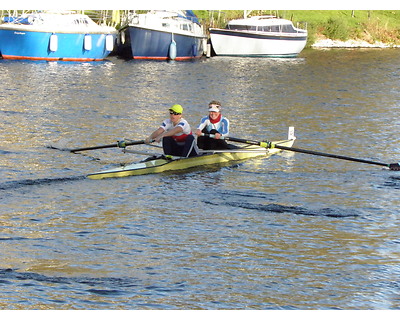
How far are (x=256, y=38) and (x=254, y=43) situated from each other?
0.52 metres

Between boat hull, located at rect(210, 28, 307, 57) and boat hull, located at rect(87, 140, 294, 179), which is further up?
boat hull, located at rect(210, 28, 307, 57)

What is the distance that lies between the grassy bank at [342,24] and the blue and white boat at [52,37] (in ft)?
60.6

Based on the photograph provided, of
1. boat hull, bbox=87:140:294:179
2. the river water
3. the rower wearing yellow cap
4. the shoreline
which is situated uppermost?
the shoreline

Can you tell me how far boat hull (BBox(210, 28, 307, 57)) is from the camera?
62.3m

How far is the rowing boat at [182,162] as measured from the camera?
64.3ft

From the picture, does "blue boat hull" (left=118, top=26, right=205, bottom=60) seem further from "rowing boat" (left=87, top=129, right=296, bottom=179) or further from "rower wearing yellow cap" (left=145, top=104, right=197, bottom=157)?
"rower wearing yellow cap" (left=145, top=104, right=197, bottom=157)

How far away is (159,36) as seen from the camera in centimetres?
5747

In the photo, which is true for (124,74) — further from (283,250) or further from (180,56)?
(283,250)

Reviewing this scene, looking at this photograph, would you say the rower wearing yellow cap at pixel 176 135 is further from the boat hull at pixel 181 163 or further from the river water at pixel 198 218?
the river water at pixel 198 218

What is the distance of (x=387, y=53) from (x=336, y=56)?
6.85m

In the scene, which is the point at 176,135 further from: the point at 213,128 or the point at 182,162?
the point at 213,128

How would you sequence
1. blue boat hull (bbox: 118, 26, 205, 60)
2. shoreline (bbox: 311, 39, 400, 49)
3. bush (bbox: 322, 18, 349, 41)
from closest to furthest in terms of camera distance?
blue boat hull (bbox: 118, 26, 205, 60) < bush (bbox: 322, 18, 349, 41) < shoreline (bbox: 311, 39, 400, 49)

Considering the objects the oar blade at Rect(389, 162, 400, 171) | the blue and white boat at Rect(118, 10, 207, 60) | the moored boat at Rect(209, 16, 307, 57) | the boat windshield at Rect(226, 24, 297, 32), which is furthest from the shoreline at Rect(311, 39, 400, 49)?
the oar blade at Rect(389, 162, 400, 171)

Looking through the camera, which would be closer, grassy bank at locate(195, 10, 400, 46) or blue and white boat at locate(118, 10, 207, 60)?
A: blue and white boat at locate(118, 10, 207, 60)
